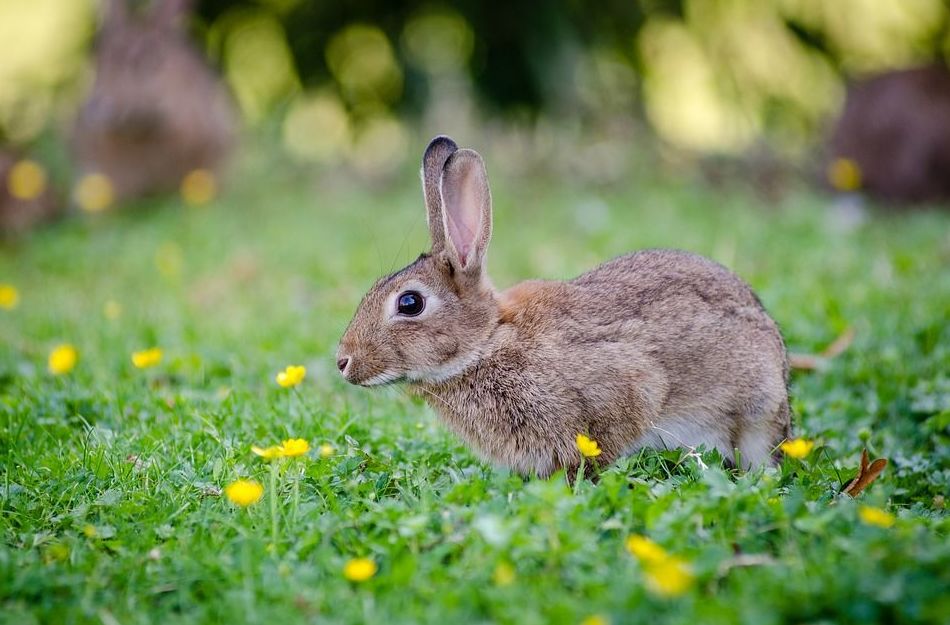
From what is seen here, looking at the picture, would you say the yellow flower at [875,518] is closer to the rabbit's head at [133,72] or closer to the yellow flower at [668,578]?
the yellow flower at [668,578]

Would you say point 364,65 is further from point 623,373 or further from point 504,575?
Answer: point 504,575

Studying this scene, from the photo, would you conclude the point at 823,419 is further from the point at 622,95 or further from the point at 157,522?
the point at 622,95

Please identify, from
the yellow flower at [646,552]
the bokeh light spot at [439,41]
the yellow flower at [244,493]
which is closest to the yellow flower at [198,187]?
the bokeh light spot at [439,41]

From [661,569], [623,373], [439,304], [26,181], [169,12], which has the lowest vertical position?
[661,569]

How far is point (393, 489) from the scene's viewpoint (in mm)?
3920

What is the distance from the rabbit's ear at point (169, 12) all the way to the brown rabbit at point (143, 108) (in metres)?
0.01

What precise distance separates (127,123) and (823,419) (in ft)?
28.2

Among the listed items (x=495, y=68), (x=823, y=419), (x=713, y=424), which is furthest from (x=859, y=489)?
(x=495, y=68)

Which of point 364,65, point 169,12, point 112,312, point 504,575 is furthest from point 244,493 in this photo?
point 364,65

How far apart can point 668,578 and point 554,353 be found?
1.63 m

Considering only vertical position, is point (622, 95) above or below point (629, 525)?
above

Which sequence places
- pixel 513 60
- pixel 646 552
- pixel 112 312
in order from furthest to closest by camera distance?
pixel 513 60 → pixel 112 312 → pixel 646 552

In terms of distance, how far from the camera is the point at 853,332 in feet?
19.9

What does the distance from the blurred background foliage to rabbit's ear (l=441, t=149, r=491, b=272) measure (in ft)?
25.8
